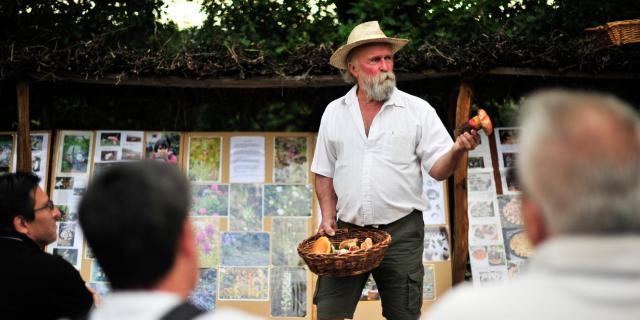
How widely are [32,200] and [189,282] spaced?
1899mm

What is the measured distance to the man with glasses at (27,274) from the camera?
250 cm

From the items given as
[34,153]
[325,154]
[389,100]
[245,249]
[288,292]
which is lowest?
[288,292]

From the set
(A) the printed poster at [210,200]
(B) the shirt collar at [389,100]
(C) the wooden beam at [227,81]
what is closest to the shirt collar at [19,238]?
(B) the shirt collar at [389,100]

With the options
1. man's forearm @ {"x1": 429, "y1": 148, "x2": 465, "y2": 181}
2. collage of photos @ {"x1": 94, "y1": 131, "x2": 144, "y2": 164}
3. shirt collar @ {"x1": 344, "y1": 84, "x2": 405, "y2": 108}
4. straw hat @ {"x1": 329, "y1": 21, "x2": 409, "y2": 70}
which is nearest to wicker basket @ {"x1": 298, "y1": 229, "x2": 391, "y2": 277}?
man's forearm @ {"x1": 429, "y1": 148, "x2": 465, "y2": 181}

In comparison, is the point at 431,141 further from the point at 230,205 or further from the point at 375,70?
the point at 230,205

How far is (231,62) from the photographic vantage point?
5.38 metres

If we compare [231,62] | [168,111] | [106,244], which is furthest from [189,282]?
A: [168,111]

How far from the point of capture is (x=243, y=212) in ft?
19.1

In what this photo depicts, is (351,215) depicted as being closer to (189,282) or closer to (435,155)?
(435,155)

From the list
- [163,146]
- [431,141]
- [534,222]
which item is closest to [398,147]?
[431,141]

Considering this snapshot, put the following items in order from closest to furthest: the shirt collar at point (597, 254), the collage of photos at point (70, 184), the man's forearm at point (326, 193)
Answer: the shirt collar at point (597, 254) → the man's forearm at point (326, 193) → the collage of photos at point (70, 184)

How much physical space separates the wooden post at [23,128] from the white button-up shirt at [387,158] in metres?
2.94

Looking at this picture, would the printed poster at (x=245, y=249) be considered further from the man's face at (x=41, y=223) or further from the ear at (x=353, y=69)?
the man's face at (x=41, y=223)

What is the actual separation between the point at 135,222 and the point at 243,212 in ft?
14.7
